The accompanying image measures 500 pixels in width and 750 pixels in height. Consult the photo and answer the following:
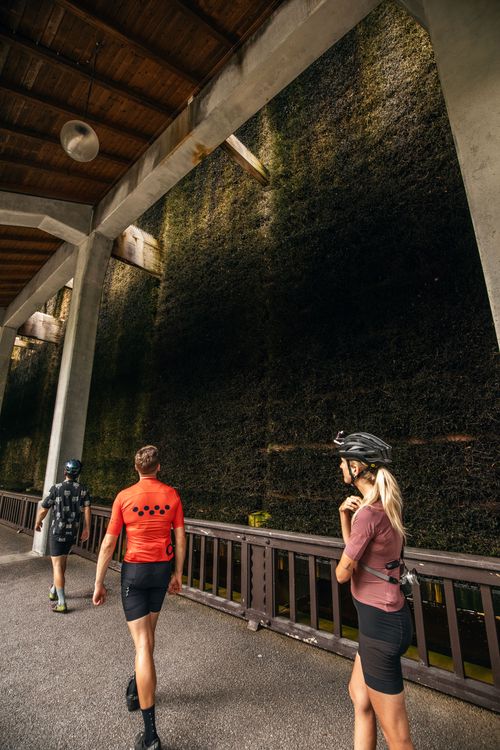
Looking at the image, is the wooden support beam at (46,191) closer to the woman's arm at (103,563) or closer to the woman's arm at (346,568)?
the woman's arm at (103,563)

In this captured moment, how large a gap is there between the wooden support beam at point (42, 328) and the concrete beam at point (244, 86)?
926 centimetres

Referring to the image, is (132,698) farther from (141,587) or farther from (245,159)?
(245,159)

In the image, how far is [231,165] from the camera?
8.75m

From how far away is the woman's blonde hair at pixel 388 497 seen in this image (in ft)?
5.43

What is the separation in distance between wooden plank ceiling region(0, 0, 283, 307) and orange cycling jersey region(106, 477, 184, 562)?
5514 millimetres

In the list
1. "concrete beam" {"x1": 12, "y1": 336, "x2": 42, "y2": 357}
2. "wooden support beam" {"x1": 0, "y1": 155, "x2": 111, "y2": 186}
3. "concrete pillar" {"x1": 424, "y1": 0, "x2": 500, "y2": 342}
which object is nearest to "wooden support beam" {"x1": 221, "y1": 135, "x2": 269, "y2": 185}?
"wooden support beam" {"x1": 0, "y1": 155, "x2": 111, "y2": 186}

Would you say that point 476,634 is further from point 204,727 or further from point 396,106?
point 396,106

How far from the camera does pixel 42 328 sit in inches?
562

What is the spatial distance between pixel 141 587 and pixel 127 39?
616cm

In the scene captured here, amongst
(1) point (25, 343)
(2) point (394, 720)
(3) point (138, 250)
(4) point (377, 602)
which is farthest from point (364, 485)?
(1) point (25, 343)

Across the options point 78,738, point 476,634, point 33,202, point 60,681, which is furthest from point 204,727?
point 33,202

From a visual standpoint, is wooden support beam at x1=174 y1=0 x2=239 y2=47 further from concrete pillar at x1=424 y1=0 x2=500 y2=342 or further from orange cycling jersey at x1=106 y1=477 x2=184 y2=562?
orange cycling jersey at x1=106 y1=477 x2=184 y2=562

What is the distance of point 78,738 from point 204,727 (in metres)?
0.74

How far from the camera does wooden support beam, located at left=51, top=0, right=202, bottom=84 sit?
4168mm
